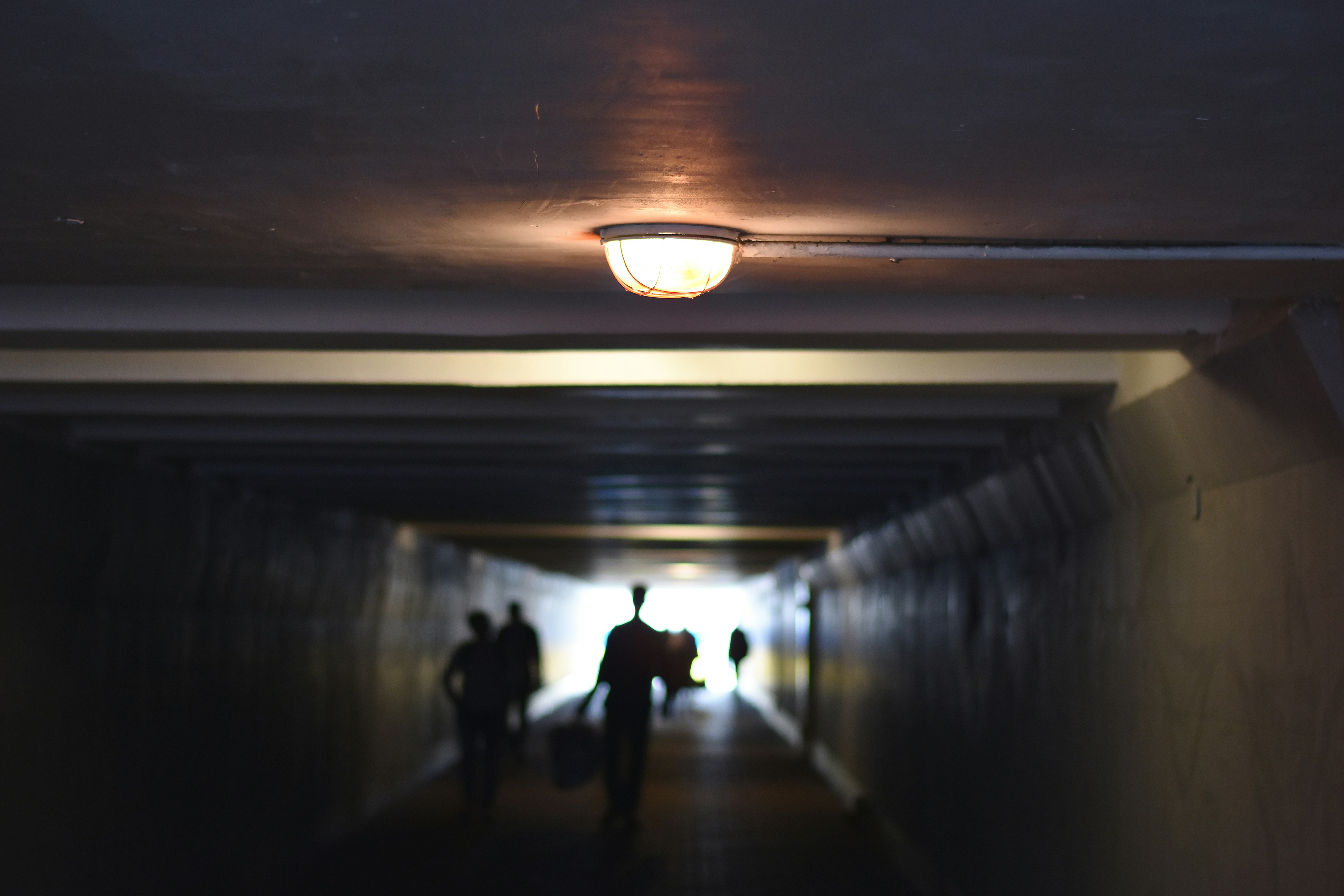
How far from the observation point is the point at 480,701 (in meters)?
14.8

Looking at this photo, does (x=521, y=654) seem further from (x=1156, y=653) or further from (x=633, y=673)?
(x=1156, y=653)

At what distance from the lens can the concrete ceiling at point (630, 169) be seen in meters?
3.20

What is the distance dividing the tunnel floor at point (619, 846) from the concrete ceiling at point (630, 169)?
4713 mm

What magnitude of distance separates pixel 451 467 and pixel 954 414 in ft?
15.3

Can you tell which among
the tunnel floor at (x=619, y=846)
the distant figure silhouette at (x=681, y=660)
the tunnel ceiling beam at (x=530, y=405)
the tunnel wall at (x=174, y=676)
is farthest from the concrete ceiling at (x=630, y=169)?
the distant figure silhouette at (x=681, y=660)

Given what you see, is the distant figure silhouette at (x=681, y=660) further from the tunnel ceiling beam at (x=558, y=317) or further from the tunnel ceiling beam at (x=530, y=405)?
the tunnel ceiling beam at (x=558, y=317)

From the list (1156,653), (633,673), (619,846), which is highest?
(633,673)

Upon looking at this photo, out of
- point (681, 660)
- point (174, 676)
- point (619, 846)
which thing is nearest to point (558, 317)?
point (174, 676)

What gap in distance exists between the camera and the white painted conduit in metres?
4.90

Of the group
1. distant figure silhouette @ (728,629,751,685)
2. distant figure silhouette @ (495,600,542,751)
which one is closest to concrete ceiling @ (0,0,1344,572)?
distant figure silhouette @ (495,600,542,751)

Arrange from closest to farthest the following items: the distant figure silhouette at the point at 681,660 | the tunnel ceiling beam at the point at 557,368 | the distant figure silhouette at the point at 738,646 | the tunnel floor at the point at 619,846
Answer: the tunnel ceiling beam at the point at 557,368, the tunnel floor at the point at 619,846, the distant figure silhouette at the point at 681,660, the distant figure silhouette at the point at 738,646

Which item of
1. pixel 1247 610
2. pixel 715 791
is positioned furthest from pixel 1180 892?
pixel 715 791

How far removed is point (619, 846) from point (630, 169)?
9.92 meters

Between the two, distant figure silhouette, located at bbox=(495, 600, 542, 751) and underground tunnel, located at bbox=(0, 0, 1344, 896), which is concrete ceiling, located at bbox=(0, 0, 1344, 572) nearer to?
underground tunnel, located at bbox=(0, 0, 1344, 896)
